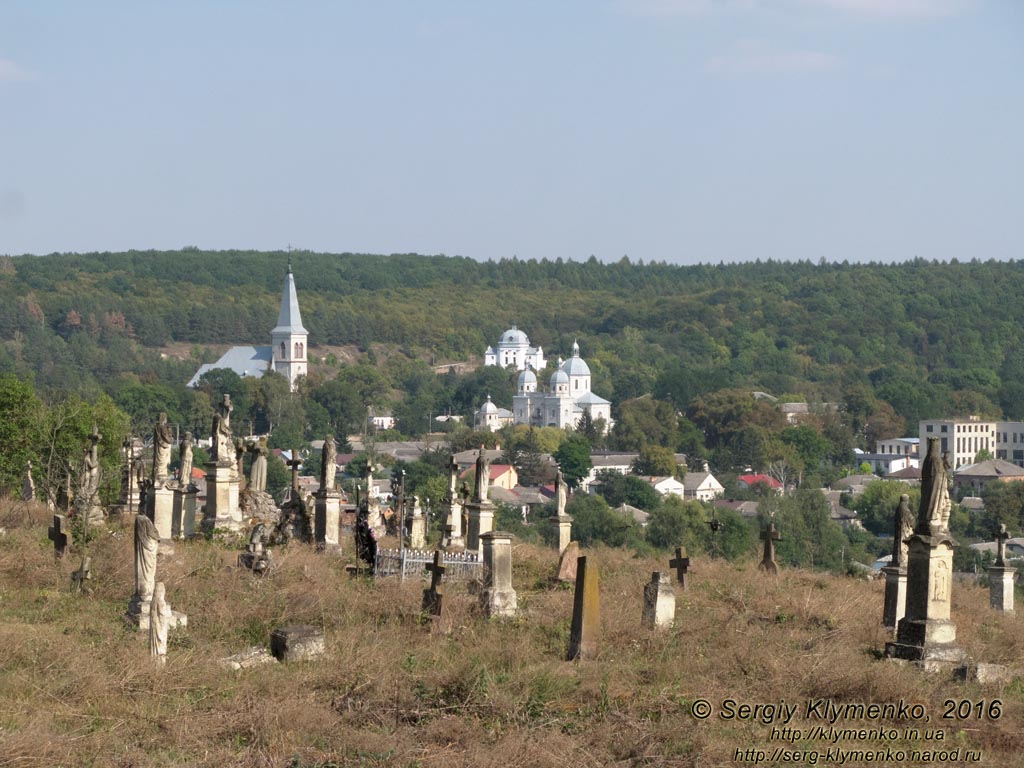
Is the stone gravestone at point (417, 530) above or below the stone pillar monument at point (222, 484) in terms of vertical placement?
below

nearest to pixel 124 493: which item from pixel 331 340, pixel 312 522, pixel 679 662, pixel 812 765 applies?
pixel 312 522

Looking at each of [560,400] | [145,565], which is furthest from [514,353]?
[145,565]

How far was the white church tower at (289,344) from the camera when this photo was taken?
155 meters

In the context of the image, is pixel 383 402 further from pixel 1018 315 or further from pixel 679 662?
pixel 679 662

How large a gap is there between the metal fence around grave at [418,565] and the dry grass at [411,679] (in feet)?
3.51

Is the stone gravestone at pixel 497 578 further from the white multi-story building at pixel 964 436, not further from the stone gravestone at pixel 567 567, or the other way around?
the white multi-story building at pixel 964 436

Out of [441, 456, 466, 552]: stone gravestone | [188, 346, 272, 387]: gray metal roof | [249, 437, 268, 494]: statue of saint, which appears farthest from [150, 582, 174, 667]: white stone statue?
[188, 346, 272, 387]: gray metal roof

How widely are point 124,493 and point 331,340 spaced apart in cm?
→ 15340

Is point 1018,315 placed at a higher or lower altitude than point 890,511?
higher

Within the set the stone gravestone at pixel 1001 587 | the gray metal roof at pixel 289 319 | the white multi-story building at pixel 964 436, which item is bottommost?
the white multi-story building at pixel 964 436

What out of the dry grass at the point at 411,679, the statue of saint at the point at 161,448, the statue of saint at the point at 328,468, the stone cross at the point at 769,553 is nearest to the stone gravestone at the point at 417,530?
the statue of saint at the point at 328,468

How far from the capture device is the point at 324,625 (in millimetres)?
13789

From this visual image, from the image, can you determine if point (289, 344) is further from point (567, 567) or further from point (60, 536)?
point (567, 567)

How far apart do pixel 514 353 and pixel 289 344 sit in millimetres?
30551
